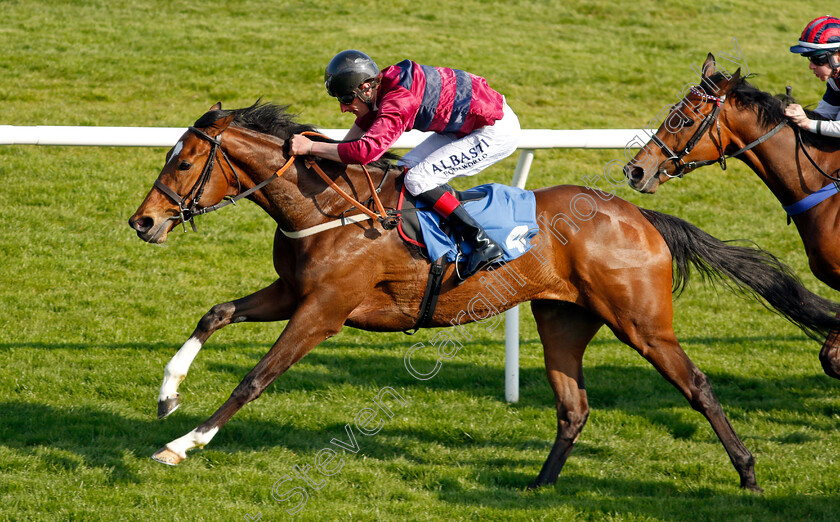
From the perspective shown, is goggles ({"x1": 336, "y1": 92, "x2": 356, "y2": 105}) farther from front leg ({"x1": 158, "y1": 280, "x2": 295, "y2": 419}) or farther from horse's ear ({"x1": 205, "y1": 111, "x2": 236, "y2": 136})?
front leg ({"x1": 158, "y1": 280, "x2": 295, "y2": 419})

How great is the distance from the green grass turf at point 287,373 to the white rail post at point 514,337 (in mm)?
156

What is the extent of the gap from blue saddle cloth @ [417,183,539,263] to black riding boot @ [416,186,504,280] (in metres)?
0.04

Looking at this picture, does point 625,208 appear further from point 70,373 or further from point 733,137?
point 70,373

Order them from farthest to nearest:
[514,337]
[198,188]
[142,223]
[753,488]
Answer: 1. [514,337]
2. [753,488]
3. [198,188]
4. [142,223]

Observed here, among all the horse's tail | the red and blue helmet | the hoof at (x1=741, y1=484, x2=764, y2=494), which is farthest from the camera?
the red and blue helmet

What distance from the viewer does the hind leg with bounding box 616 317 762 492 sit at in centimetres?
446

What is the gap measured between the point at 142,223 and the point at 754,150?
11.8 feet

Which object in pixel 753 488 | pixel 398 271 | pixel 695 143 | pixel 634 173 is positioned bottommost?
pixel 753 488

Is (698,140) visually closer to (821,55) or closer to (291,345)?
(821,55)

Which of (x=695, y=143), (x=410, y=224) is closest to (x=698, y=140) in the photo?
(x=695, y=143)

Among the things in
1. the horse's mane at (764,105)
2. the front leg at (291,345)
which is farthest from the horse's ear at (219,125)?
the horse's mane at (764,105)

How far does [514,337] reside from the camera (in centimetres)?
566

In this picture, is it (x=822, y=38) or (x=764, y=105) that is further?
(x=764, y=105)

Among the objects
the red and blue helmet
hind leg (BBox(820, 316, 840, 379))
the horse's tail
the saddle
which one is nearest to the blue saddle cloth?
the saddle
